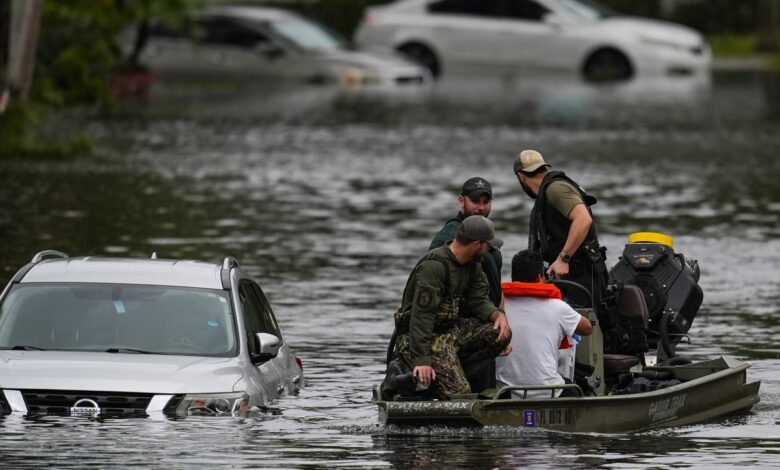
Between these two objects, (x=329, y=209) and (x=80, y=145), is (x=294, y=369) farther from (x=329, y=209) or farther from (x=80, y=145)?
(x=80, y=145)

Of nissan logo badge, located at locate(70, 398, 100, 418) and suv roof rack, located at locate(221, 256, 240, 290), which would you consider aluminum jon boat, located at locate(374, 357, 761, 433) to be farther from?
nissan logo badge, located at locate(70, 398, 100, 418)

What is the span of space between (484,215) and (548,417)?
1.45 m

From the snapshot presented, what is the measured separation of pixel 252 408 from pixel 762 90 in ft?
122

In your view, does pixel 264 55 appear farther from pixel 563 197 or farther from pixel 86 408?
pixel 86 408

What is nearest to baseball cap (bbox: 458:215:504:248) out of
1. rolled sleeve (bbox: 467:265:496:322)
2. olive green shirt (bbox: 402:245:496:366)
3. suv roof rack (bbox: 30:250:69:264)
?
olive green shirt (bbox: 402:245:496:366)

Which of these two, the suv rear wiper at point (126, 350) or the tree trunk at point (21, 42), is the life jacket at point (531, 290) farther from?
the tree trunk at point (21, 42)

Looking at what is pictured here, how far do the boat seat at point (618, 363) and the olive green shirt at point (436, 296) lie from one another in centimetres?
197

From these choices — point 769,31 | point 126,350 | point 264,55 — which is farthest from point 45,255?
point 769,31

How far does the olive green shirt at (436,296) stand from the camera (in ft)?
44.3

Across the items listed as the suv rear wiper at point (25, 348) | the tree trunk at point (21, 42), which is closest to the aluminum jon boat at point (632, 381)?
the suv rear wiper at point (25, 348)

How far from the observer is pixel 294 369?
15664mm

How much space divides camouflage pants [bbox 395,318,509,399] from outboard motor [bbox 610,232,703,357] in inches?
105

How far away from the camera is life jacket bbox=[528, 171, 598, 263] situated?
15.8 m

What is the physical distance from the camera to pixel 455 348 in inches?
543
